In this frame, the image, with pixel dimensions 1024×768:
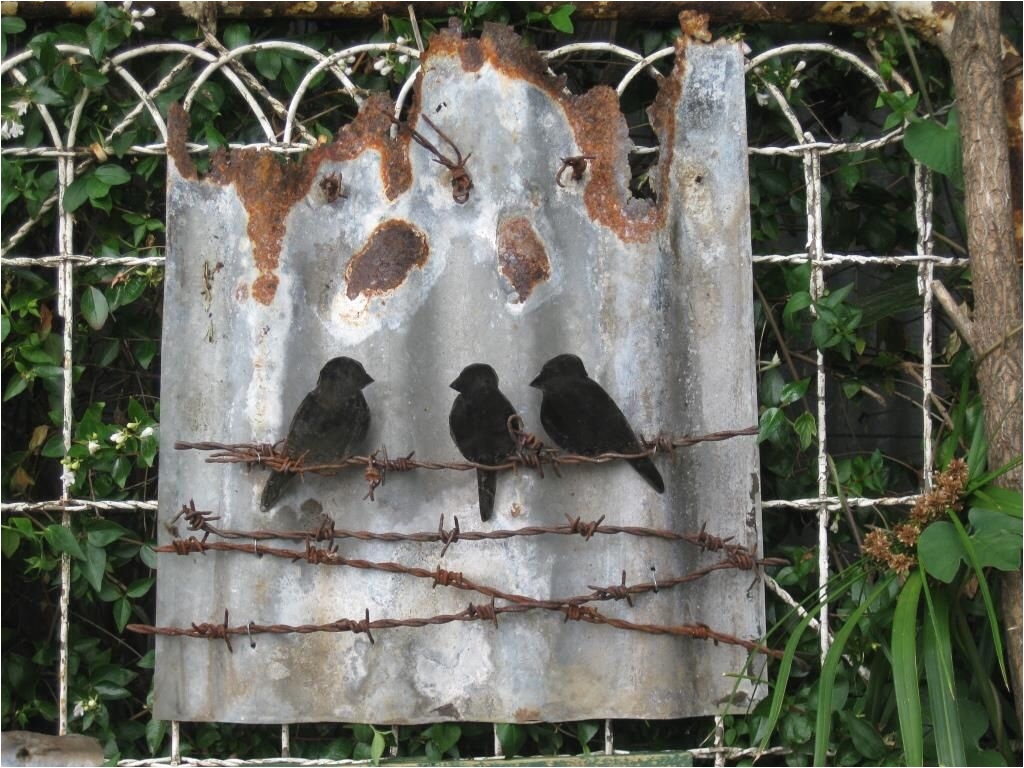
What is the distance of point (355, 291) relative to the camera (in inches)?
78.0

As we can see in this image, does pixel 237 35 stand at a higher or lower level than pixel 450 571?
higher

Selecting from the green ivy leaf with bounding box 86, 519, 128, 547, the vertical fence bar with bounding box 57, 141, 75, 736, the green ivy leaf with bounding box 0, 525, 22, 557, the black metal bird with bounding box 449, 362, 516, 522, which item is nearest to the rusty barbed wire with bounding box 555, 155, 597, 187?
the black metal bird with bounding box 449, 362, 516, 522

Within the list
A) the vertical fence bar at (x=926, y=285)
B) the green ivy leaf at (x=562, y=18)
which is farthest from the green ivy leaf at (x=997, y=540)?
the green ivy leaf at (x=562, y=18)

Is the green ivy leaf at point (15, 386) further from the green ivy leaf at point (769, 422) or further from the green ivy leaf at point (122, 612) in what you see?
the green ivy leaf at point (769, 422)

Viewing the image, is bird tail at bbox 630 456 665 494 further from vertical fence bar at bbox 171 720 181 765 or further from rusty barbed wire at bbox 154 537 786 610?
vertical fence bar at bbox 171 720 181 765

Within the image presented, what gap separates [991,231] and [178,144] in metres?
1.52

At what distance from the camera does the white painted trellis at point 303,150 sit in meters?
2.04

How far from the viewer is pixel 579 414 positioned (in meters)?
1.87

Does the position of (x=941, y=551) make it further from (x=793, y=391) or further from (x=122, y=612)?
(x=122, y=612)

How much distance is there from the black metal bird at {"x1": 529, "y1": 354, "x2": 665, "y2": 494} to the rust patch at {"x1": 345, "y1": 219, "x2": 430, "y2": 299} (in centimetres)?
33

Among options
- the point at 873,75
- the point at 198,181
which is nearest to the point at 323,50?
the point at 198,181

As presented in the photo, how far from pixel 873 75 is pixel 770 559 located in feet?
3.13

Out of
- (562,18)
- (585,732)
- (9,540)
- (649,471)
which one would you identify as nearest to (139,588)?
(9,540)

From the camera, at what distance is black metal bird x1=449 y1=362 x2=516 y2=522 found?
6.14 ft
